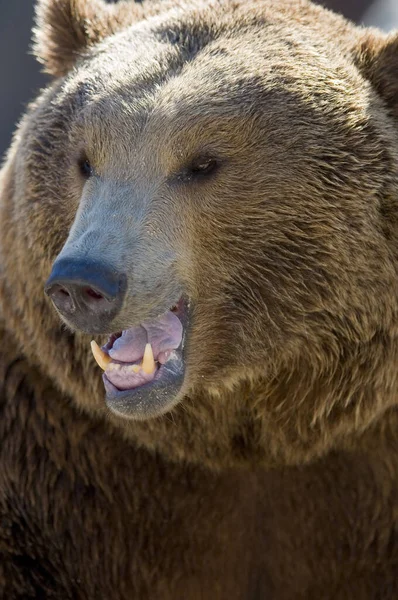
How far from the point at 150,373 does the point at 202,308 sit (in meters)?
0.34

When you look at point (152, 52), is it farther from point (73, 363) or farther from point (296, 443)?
point (296, 443)

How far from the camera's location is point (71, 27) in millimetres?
4793

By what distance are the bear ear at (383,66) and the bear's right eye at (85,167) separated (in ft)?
3.49

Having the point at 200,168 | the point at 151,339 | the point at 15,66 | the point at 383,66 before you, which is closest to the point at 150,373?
the point at 151,339

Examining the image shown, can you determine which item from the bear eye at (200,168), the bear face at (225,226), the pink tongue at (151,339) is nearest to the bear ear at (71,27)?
the bear face at (225,226)

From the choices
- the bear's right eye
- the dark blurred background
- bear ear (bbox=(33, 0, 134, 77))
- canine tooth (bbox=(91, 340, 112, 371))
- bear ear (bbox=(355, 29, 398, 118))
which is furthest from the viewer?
the dark blurred background

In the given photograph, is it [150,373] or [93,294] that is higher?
[93,294]

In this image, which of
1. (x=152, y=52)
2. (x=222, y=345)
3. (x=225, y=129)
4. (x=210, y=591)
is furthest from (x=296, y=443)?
(x=152, y=52)

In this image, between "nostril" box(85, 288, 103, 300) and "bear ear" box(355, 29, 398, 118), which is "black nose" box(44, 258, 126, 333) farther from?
"bear ear" box(355, 29, 398, 118)

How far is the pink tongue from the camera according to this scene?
4.07 metres

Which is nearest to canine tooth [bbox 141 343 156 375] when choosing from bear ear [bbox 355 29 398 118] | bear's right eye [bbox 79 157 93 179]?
bear's right eye [bbox 79 157 93 179]

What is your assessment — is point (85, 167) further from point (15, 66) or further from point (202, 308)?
point (15, 66)

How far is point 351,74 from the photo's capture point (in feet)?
14.4

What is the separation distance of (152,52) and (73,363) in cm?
120
